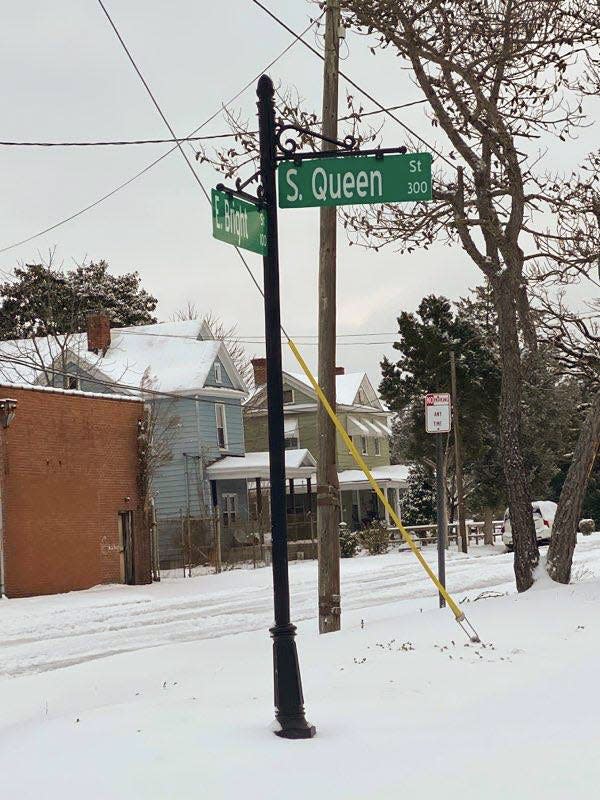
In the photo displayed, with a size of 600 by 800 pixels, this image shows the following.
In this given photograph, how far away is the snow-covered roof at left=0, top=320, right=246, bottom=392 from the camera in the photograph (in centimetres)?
4478

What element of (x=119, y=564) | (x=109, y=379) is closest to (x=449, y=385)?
(x=109, y=379)

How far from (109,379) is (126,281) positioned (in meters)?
21.3

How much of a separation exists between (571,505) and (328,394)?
→ 3802 mm

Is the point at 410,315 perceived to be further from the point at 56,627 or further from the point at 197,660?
the point at 197,660

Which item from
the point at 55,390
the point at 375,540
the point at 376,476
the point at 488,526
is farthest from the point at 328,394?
the point at 376,476

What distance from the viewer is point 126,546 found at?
31703 millimetres

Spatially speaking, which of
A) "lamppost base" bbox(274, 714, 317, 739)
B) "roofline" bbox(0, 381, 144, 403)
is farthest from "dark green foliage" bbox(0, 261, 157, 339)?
"lamppost base" bbox(274, 714, 317, 739)

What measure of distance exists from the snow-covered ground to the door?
15216 mm

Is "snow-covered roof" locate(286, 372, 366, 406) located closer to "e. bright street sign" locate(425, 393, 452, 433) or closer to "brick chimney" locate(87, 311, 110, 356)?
"brick chimney" locate(87, 311, 110, 356)

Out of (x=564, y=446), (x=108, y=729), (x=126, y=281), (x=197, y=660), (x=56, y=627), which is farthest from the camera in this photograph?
(x=126, y=281)

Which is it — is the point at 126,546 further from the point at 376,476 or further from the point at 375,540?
the point at 376,476

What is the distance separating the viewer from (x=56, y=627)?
19.9 meters

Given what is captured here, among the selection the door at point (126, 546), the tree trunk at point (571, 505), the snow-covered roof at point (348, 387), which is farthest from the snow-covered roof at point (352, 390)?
the tree trunk at point (571, 505)

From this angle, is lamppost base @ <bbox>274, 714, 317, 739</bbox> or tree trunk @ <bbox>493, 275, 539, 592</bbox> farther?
tree trunk @ <bbox>493, 275, 539, 592</bbox>
